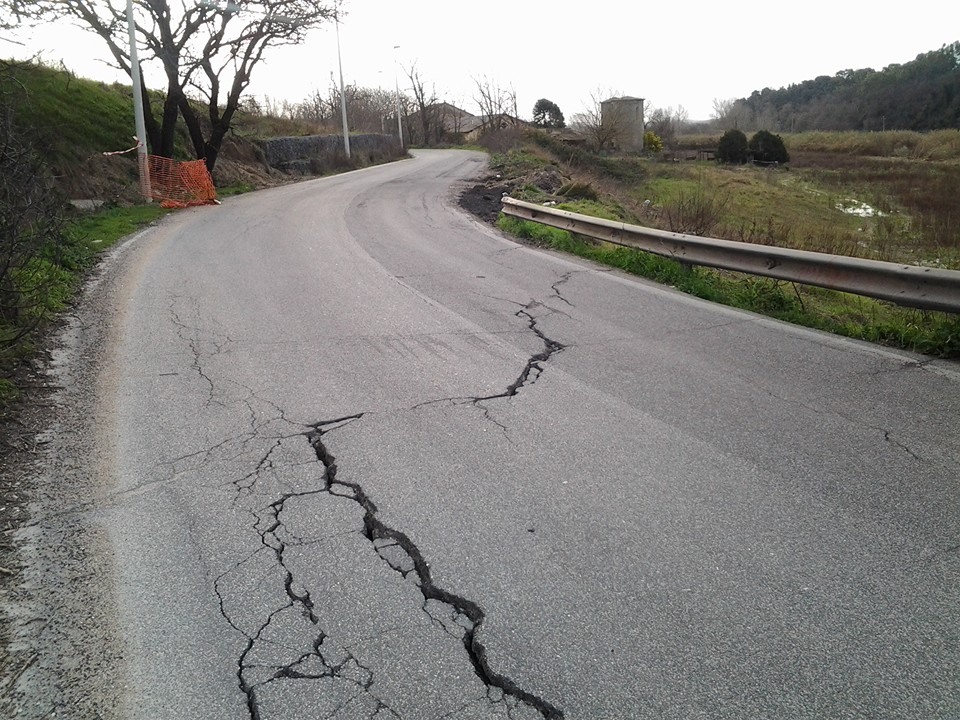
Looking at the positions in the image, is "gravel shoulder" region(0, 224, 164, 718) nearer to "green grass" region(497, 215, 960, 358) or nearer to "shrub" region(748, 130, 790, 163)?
"green grass" region(497, 215, 960, 358)

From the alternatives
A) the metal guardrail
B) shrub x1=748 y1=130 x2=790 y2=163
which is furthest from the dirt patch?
shrub x1=748 y1=130 x2=790 y2=163

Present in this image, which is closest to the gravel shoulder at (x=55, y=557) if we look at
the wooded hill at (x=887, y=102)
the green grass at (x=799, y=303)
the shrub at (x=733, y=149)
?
the green grass at (x=799, y=303)

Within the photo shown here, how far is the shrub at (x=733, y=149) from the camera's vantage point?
58.2 meters

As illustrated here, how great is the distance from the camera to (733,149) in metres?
58.6

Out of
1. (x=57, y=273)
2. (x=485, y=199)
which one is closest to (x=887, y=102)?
(x=485, y=199)

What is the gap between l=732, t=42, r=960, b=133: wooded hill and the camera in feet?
154

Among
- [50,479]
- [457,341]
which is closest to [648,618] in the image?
[50,479]

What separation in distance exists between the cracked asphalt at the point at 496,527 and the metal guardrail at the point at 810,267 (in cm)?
72

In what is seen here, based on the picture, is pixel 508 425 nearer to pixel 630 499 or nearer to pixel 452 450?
pixel 452 450

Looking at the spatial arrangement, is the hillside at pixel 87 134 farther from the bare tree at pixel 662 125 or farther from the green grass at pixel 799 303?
the bare tree at pixel 662 125

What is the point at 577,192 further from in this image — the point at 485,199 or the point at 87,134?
the point at 87,134

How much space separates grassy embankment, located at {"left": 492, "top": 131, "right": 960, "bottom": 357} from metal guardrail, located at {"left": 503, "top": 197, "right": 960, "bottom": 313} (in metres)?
0.24

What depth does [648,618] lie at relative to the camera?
3.13m

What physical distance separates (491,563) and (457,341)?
12.7 ft
